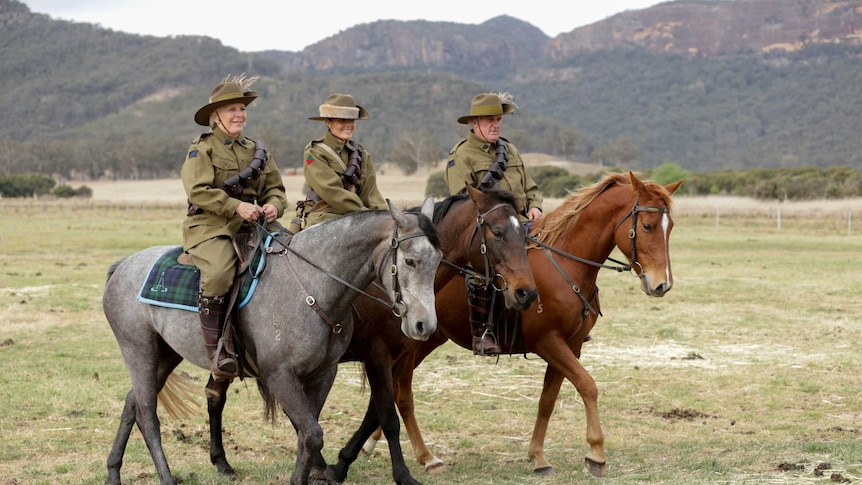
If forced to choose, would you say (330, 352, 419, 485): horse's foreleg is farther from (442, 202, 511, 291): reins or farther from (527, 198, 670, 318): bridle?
(527, 198, 670, 318): bridle

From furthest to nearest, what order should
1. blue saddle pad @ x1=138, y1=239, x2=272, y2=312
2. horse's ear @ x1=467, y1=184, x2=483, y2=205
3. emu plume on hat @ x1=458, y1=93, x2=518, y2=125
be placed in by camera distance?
1. emu plume on hat @ x1=458, y1=93, x2=518, y2=125
2. horse's ear @ x1=467, y1=184, x2=483, y2=205
3. blue saddle pad @ x1=138, y1=239, x2=272, y2=312

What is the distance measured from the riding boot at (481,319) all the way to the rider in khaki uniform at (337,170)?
1.15 meters

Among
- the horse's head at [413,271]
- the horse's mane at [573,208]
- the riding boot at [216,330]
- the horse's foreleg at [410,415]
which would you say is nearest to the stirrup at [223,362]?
the riding boot at [216,330]

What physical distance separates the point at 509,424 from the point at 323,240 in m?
4.07

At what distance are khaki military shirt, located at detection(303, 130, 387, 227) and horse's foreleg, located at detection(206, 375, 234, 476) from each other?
5.51 feet

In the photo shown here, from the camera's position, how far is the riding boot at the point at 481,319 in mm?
7840

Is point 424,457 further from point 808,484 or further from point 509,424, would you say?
point 808,484

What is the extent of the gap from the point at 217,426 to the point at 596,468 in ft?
11.0

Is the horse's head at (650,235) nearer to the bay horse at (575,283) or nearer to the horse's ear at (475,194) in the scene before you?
the bay horse at (575,283)

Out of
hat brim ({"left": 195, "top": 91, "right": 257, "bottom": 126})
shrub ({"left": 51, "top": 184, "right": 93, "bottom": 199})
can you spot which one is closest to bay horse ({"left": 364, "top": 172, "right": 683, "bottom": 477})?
hat brim ({"left": 195, "top": 91, "right": 257, "bottom": 126})

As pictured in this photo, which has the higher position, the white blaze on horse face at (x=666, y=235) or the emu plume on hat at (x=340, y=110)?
the emu plume on hat at (x=340, y=110)

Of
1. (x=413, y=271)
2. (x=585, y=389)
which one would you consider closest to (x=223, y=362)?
(x=413, y=271)

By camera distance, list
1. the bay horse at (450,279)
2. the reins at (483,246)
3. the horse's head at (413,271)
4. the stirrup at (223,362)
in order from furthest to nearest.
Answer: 1. the reins at (483,246)
2. the bay horse at (450,279)
3. the stirrup at (223,362)
4. the horse's head at (413,271)

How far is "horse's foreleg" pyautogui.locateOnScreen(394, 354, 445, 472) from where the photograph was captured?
798cm
